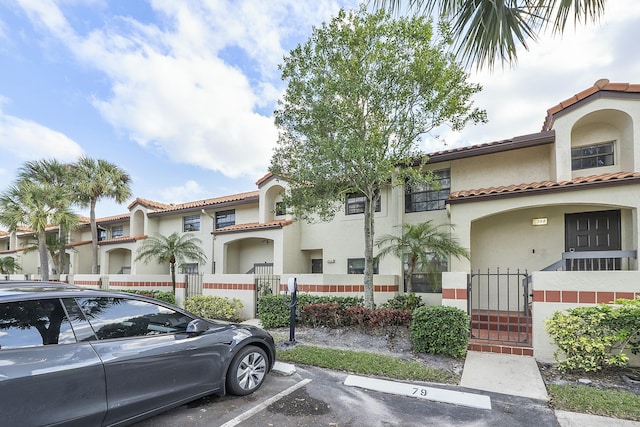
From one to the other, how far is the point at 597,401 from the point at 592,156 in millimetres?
7233

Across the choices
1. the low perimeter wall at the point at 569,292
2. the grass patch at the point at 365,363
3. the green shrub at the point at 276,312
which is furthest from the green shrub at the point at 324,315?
the low perimeter wall at the point at 569,292

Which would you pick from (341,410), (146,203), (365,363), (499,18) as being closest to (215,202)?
(146,203)

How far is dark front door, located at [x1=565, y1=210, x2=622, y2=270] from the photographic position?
8.46 metres

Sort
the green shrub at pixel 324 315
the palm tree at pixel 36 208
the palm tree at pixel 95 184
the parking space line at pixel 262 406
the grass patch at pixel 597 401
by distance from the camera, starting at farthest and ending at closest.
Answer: the palm tree at pixel 95 184 < the palm tree at pixel 36 208 < the green shrub at pixel 324 315 < the grass patch at pixel 597 401 < the parking space line at pixel 262 406

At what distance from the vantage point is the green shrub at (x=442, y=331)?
6.47m

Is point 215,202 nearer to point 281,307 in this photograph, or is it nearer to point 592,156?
point 281,307

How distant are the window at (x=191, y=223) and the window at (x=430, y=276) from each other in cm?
1140

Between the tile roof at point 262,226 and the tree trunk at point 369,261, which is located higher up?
the tile roof at point 262,226

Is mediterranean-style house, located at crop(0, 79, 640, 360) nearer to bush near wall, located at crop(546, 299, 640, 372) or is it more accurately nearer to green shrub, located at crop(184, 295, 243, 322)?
green shrub, located at crop(184, 295, 243, 322)

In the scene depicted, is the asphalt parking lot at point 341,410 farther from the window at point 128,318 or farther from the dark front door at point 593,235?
the dark front door at point 593,235

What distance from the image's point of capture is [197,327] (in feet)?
14.0

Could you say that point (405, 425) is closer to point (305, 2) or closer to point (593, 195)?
point (305, 2)

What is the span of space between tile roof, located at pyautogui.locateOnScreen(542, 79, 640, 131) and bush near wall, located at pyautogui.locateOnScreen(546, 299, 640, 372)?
17.7 feet

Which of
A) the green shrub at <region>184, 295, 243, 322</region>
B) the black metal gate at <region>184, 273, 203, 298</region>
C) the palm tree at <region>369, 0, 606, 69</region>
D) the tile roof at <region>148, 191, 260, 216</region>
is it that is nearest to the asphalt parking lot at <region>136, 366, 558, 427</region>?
the palm tree at <region>369, 0, 606, 69</region>
